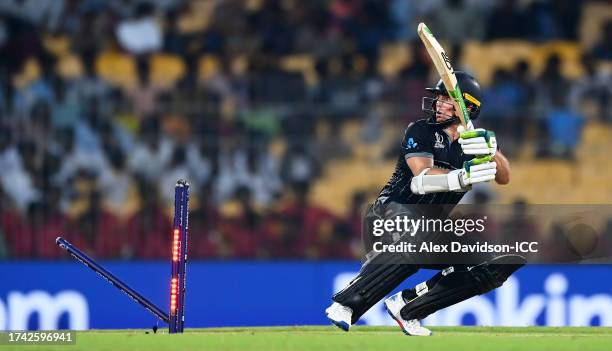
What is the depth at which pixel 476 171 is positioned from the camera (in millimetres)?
9297

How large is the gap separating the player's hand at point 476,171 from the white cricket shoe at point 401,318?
42.0 inches

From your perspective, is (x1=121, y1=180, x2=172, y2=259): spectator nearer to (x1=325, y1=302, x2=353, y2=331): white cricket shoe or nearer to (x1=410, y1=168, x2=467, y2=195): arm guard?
(x1=325, y1=302, x2=353, y2=331): white cricket shoe

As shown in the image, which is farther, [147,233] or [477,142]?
[147,233]

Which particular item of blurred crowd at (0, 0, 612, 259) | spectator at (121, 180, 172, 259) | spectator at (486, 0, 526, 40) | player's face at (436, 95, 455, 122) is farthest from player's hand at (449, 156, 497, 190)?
spectator at (486, 0, 526, 40)

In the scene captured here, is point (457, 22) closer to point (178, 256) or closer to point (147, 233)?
point (147, 233)

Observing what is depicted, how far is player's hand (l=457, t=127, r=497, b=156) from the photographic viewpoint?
9266 millimetres

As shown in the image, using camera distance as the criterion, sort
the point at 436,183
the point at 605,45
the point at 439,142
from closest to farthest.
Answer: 1. the point at 436,183
2. the point at 439,142
3. the point at 605,45

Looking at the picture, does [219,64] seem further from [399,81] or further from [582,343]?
[582,343]

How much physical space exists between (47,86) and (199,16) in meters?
2.59

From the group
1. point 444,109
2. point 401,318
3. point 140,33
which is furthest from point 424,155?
point 140,33

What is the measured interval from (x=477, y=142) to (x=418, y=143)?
553 millimetres

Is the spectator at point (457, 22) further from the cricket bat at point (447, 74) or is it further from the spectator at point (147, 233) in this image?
the cricket bat at point (447, 74)

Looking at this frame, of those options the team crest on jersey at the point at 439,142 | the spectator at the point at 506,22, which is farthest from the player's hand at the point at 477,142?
the spectator at the point at 506,22

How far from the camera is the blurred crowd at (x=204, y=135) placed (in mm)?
13445
